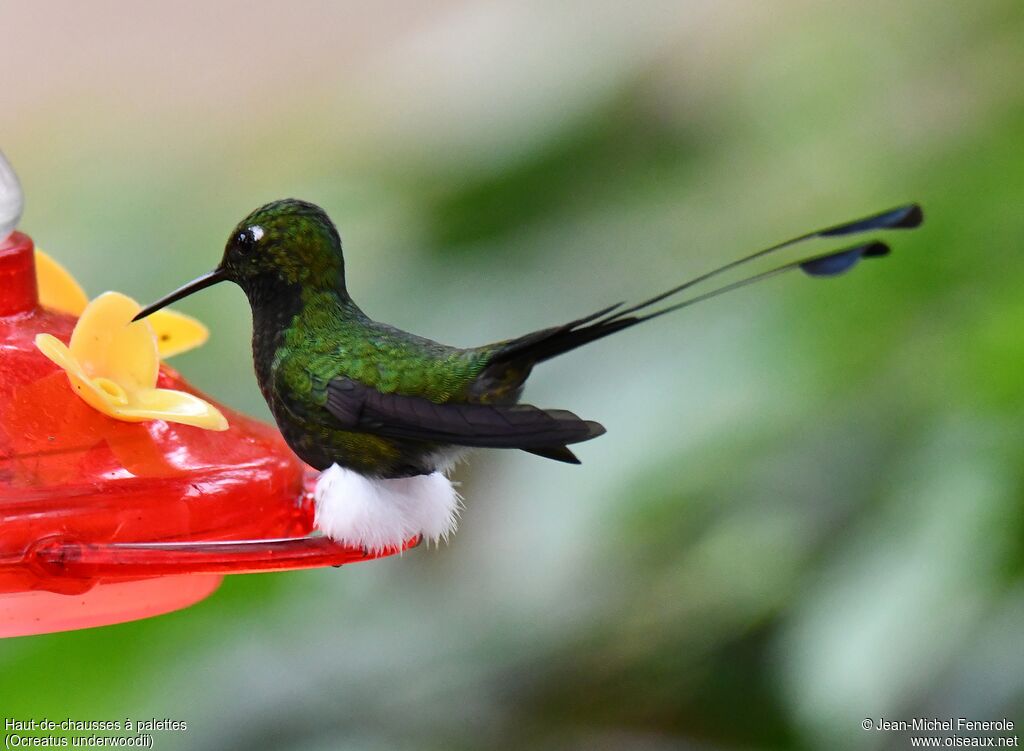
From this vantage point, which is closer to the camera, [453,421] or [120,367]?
[453,421]

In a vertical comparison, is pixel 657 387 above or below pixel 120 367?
below

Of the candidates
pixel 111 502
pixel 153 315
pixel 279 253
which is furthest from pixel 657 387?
pixel 111 502

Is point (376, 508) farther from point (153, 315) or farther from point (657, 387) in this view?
point (657, 387)

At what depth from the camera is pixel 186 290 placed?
4.33 feet

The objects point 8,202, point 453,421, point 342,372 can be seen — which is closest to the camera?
point 453,421

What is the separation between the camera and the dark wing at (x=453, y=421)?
1132mm

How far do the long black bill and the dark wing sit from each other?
0.54ft

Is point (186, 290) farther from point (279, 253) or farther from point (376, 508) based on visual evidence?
point (376, 508)

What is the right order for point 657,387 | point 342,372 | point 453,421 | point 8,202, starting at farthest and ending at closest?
point 657,387, point 8,202, point 342,372, point 453,421

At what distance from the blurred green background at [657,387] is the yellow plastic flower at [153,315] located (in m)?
0.92

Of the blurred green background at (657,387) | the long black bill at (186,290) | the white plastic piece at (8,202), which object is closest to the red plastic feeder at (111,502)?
the white plastic piece at (8,202)

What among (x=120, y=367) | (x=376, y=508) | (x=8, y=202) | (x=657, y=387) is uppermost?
(x=8, y=202)

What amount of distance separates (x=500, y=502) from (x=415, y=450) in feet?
4.68

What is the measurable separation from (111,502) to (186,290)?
8.9 inches
